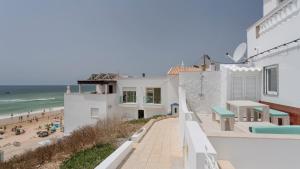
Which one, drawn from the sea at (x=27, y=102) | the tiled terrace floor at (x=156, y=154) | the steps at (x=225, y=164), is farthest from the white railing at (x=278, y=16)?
the sea at (x=27, y=102)

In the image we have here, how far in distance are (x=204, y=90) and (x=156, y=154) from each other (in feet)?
20.8

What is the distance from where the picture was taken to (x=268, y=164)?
3.89 metres

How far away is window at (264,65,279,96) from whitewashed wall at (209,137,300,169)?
5149 mm

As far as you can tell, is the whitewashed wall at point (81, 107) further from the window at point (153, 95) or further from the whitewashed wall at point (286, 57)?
the whitewashed wall at point (286, 57)

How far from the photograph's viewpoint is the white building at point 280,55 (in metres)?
7.01

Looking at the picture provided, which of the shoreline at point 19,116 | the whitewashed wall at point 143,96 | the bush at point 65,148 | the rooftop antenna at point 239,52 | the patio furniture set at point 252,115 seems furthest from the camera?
the shoreline at point 19,116

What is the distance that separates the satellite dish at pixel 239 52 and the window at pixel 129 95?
60.2ft

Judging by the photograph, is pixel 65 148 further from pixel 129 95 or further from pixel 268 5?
pixel 129 95

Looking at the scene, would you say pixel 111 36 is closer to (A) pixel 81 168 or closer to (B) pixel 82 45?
(B) pixel 82 45

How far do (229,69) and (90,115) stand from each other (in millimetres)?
19984

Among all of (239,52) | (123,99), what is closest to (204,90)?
(239,52)

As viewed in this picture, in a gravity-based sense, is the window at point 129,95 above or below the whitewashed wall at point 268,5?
below

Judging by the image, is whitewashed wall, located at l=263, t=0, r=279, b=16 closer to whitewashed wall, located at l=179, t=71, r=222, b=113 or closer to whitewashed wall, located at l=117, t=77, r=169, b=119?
whitewashed wall, located at l=179, t=71, r=222, b=113

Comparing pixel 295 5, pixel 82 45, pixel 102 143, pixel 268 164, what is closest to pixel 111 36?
pixel 82 45
